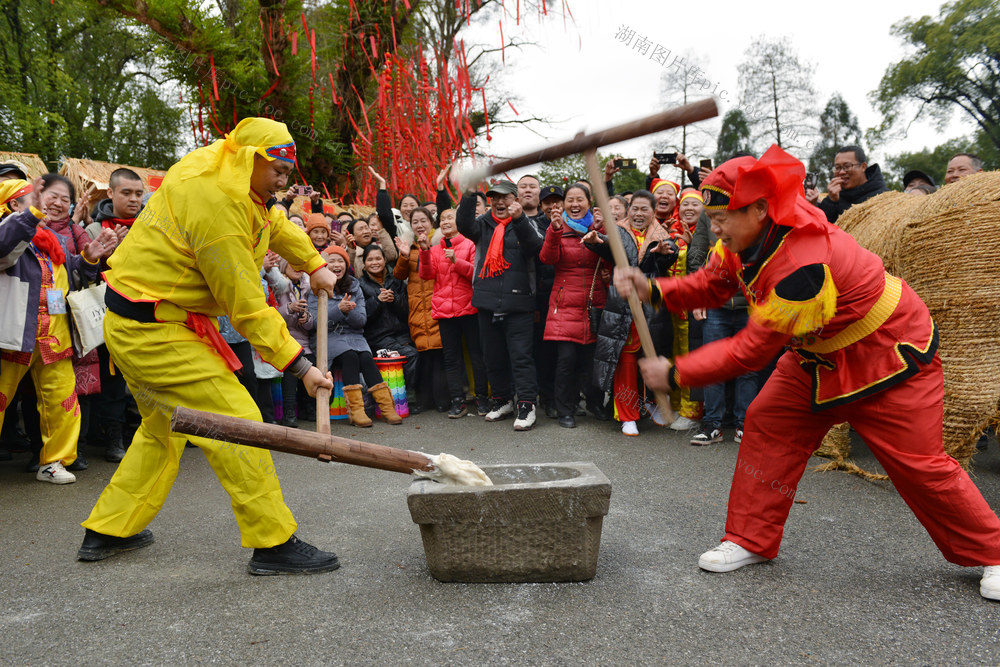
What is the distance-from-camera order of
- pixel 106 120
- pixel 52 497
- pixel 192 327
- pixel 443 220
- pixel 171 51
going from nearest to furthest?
1. pixel 192 327
2. pixel 52 497
3. pixel 443 220
4. pixel 171 51
5. pixel 106 120

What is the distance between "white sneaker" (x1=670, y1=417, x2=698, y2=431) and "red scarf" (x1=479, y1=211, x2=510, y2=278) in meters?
2.11

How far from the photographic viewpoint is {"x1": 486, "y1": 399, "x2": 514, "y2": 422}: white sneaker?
22.4ft

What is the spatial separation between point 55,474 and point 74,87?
18580 mm

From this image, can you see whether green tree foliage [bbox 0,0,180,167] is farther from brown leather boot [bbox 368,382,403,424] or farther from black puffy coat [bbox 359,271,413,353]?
brown leather boot [bbox 368,382,403,424]

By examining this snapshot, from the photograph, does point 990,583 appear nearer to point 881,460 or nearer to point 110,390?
point 881,460

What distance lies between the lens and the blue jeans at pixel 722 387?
580 centimetres

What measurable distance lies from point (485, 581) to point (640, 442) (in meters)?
2.99

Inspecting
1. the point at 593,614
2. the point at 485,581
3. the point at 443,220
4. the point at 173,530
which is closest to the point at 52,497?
the point at 173,530

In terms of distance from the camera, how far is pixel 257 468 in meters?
3.19

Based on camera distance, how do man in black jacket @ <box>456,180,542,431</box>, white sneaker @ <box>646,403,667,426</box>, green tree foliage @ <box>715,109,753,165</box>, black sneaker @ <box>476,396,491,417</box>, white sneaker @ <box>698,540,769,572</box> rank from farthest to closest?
1. green tree foliage @ <box>715,109,753,165</box>
2. black sneaker @ <box>476,396,491,417</box>
3. man in black jacket @ <box>456,180,542,431</box>
4. white sneaker @ <box>646,403,667,426</box>
5. white sneaker @ <box>698,540,769,572</box>

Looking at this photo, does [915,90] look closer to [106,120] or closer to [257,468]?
[106,120]

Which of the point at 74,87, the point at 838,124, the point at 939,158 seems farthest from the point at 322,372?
the point at 939,158

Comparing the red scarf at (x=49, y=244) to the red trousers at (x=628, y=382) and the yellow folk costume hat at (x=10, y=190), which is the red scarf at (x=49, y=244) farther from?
the red trousers at (x=628, y=382)

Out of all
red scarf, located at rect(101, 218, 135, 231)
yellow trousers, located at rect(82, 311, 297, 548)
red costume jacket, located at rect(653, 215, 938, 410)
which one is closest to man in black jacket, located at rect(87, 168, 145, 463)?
red scarf, located at rect(101, 218, 135, 231)
